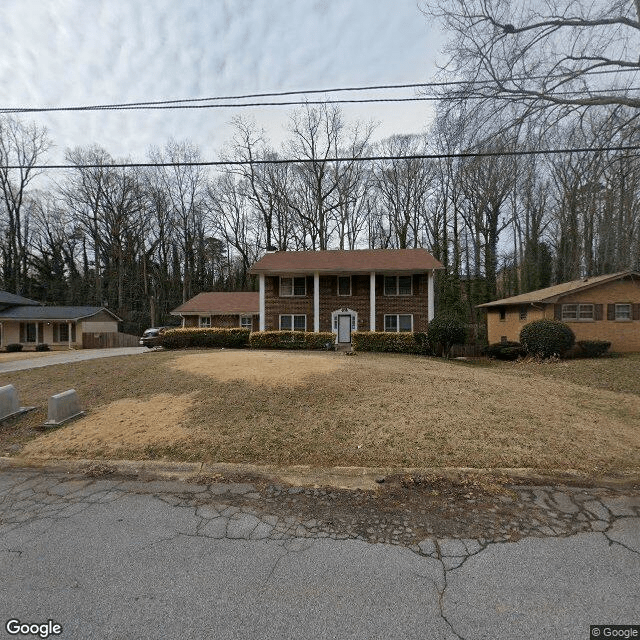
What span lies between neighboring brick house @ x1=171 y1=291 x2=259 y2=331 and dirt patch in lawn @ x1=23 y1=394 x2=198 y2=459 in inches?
792

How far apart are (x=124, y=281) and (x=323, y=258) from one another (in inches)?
1116

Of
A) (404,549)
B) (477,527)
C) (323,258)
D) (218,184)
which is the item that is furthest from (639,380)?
(218,184)

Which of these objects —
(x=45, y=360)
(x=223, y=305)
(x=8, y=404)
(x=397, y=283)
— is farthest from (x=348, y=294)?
(x=8, y=404)

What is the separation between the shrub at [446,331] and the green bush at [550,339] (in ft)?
9.93

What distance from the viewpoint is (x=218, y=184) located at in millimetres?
36750

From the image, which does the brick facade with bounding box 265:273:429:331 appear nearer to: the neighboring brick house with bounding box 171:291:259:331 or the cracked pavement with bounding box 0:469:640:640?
the neighboring brick house with bounding box 171:291:259:331

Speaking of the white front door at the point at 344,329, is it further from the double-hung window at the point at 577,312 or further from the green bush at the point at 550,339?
the double-hung window at the point at 577,312

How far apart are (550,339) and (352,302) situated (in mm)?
10234

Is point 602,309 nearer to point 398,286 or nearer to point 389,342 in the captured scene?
point 398,286

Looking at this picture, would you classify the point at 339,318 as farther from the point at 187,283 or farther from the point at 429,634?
the point at 187,283

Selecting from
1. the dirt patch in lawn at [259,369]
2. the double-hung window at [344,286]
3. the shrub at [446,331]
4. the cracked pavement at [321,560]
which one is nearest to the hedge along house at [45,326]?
the double-hung window at [344,286]

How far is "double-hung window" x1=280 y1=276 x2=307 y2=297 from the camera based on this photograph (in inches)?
836

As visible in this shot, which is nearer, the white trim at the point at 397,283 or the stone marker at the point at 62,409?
the stone marker at the point at 62,409

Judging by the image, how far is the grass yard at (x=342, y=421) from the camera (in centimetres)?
443
